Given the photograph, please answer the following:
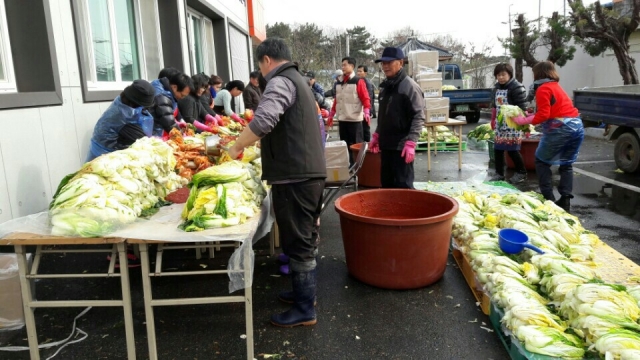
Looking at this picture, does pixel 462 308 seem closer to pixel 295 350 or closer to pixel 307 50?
pixel 295 350

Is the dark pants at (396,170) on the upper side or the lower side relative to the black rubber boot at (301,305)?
upper

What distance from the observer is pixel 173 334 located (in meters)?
3.39

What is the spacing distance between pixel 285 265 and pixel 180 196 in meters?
1.36

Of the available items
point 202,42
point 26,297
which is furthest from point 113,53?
point 202,42

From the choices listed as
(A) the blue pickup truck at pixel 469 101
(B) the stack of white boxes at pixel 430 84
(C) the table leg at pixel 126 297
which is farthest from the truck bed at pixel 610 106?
(C) the table leg at pixel 126 297

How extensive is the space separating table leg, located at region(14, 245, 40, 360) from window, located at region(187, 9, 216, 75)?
31.2 ft

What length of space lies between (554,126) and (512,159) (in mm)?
2438

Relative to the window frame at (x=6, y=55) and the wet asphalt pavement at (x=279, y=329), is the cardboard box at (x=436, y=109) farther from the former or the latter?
the window frame at (x=6, y=55)

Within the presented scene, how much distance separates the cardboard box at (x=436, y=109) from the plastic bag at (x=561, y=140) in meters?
2.89

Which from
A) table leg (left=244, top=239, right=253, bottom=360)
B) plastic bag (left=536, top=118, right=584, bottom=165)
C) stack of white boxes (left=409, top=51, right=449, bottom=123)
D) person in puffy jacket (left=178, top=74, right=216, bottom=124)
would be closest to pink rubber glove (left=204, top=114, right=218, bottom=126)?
person in puffy jacket (left=178, top=74, right=216, bottom=124)

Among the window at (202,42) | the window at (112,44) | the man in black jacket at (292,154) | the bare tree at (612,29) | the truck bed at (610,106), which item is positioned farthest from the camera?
the bare tree at (612,29)

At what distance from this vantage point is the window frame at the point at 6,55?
14.2 feet

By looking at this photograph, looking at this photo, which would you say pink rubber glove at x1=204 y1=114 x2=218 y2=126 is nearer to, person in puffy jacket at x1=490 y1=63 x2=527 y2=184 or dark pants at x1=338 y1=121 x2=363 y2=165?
dark pants at x1=338 y1=121 x2=363 y2=165

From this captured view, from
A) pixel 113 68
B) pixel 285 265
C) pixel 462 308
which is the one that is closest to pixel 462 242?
pixel 462 308
